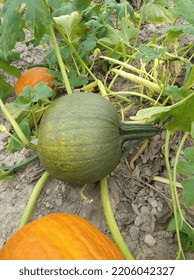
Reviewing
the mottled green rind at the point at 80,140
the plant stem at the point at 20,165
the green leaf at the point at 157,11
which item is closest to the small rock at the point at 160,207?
the mottled green rind at the point at 80,140

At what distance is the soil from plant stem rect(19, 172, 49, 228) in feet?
0.21

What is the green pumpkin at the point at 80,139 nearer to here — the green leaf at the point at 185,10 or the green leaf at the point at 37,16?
the green leaf at the point at 37,16

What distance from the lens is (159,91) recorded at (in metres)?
2.14

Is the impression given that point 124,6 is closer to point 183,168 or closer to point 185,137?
point 185,137

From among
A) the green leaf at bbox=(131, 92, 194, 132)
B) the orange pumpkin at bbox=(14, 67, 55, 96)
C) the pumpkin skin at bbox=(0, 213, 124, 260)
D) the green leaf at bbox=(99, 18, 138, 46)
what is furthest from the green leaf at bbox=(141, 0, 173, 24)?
the pumpkin skin at bbox=(0, 213, 124, 260)

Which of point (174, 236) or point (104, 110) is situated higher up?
point (104, 110)

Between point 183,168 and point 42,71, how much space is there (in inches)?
47.3

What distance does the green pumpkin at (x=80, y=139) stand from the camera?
1.78 m

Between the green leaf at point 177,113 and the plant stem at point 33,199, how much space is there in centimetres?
63

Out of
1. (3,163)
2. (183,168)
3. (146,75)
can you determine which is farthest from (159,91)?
(3,163)

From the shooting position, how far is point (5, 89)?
2.50m

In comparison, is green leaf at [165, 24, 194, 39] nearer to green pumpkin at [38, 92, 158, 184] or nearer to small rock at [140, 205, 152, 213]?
green pumpkin at [38, 92, 158, 184]

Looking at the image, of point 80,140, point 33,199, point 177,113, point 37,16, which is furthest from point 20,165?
point 177,113

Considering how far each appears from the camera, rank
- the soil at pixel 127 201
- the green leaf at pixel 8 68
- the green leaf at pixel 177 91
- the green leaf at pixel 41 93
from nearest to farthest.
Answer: the green leaf at pixel 177 91
the soil at pixel 127 201
the green leaf at pixel 41 93
the green leaf at pixel 8 68
